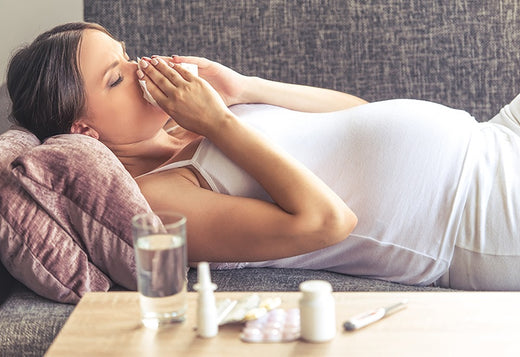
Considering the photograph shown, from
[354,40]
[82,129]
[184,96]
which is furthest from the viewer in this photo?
[354,40]

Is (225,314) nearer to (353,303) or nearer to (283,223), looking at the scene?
(353,303)

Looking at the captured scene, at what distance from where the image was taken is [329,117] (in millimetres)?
1689

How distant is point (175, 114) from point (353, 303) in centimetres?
64

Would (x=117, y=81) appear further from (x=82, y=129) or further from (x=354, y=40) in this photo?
(x=354, y=40)

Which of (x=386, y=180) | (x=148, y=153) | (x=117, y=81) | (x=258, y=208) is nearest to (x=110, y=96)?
(x=117, y=81)

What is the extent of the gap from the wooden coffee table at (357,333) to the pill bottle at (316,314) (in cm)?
1

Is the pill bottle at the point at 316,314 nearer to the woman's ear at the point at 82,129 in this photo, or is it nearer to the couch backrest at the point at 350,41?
the woman's ear at the point at 82,129

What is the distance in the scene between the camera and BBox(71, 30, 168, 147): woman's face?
1636 mm

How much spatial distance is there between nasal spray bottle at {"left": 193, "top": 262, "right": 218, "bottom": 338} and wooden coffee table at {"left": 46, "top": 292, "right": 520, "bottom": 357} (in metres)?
0.01

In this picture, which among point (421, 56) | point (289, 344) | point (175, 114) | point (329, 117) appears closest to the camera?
point (289, 344)

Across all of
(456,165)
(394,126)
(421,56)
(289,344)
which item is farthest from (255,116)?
(289,344)

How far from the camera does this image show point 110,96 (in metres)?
1.64

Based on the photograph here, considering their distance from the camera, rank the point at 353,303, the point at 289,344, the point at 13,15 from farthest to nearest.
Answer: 1. the point at 13,15
2. the point at 353,303
3. the point at 289,344

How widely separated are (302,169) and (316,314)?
1.70 ft
